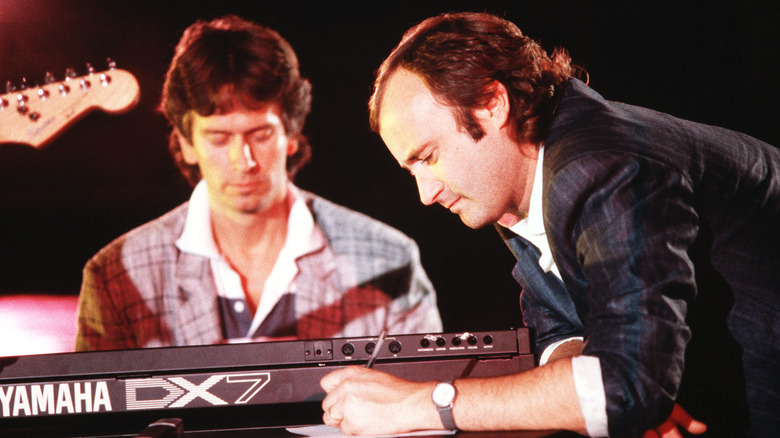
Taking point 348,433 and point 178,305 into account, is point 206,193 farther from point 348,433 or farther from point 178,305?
point 348,433

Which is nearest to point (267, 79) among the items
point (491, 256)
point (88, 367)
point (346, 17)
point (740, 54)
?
point (346, 17)

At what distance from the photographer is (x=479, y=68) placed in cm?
134

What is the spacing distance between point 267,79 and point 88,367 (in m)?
1.15

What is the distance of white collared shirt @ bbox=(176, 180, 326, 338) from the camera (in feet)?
6.55

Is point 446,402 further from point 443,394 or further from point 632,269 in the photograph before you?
point 632,269

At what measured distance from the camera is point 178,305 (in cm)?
A: 198

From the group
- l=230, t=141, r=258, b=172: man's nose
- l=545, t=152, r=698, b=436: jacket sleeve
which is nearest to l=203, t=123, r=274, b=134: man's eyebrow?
l=230, t=141, r=258, b=172: man's nose

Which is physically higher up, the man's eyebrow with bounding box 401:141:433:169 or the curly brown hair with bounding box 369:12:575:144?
the curly brown hair with bounding box 369:12:575:144

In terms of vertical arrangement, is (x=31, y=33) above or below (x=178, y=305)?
above

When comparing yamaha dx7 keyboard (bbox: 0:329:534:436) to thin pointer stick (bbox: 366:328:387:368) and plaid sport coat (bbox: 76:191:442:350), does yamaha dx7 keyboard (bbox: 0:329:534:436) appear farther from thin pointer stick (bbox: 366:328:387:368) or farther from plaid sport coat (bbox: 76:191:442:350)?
plaid sport coat (bbox: 76:191:442:350)

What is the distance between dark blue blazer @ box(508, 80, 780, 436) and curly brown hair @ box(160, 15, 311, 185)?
1.11m

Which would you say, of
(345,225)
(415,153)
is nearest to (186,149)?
(345,225)

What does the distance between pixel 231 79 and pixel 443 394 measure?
1.41m

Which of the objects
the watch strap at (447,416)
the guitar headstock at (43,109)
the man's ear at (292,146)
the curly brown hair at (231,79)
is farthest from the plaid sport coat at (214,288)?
the watch strap at (447,416)
